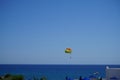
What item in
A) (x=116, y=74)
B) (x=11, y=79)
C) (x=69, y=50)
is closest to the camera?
(x=11, y=79)

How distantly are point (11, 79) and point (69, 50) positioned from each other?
27.1ft

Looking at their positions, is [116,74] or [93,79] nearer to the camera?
[116,74]

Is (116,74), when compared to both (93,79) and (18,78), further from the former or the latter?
(18,78)

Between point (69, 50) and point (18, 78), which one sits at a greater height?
point (69, 50)

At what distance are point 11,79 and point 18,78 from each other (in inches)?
30.0

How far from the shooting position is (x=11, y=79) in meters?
13.0

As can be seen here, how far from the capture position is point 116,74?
19.0m

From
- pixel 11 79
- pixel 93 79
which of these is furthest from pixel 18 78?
pixel 93 79

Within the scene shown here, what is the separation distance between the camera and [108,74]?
19312mm

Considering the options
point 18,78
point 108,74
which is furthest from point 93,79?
point 18,78

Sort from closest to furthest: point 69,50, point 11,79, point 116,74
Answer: point 11,79, point 116,74, point 69,50

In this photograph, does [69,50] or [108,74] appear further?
[69,50]

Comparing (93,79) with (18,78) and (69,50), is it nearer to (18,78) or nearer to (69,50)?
(69,50)

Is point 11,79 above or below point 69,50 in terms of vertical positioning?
below
